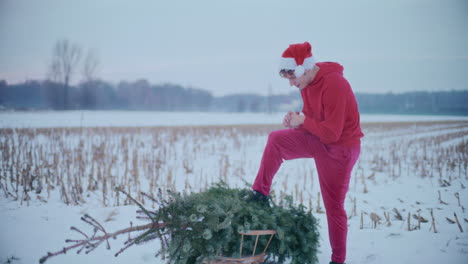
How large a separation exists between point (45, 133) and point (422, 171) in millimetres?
10799

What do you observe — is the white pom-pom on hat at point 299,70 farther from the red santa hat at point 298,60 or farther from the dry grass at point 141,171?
the dry grass at point 141,171

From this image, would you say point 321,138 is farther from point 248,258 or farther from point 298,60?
point 248,258

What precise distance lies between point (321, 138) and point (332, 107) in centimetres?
27

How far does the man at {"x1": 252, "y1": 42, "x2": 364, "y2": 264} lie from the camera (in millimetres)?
2297

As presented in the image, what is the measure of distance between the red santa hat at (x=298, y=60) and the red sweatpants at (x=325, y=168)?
58 centimetres

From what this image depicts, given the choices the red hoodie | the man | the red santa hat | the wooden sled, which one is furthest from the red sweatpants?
the red santa hat

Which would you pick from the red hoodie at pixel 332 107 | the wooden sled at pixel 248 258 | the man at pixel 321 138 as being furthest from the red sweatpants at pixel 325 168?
the wooden sled at pixel 248 258

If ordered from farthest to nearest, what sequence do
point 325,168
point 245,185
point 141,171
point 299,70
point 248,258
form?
point 141,171, point 245,185, point 325,168, point 299,70, point 248,258

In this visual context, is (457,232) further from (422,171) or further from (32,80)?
(32,80)

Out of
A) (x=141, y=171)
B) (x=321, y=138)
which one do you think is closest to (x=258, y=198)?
(x=321, y=138)

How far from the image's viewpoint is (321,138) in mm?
2242

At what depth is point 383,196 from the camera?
4984 mm

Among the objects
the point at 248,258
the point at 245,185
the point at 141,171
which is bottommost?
the point at 141,171

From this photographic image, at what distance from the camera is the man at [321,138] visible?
7.54ft
